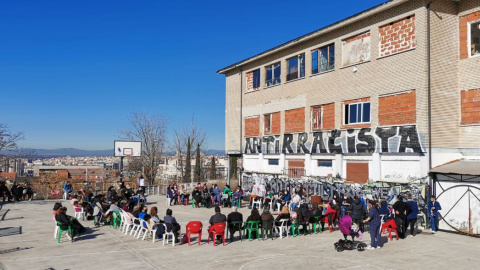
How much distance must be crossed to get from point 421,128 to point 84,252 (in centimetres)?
1608

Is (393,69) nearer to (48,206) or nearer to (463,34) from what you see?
(463,34)

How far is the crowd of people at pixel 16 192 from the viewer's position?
94.8 ft

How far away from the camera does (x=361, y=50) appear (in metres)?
24.0

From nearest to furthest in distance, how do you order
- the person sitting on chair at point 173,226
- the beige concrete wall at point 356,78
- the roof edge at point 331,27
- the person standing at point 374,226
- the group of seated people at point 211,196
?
the person standing at point 374,226
the person sitting on chair at point 173,226
the beige concrete wall at point 356,78
the roof edge at point 331,27
the group of seated people at point 211,196

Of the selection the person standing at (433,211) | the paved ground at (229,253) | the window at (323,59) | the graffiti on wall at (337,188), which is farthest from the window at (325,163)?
the paved ground at (229,253)

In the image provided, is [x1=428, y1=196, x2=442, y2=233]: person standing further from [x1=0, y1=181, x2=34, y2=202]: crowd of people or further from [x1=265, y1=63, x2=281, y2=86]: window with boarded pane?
[x1=0, y1=181, x2=34, y2=202]: crowd of people

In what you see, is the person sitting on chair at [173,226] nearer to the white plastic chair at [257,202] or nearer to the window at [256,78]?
the white plastic chair at [257,202]

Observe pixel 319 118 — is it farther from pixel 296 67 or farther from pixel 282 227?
pixel 282 227

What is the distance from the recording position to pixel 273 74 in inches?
1276

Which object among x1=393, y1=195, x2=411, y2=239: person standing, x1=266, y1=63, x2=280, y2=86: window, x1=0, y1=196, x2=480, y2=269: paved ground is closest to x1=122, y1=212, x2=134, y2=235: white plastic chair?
x1=0, y1=196, x2=480, y2=269: paved ground

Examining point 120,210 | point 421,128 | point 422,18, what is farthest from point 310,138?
point 120,210

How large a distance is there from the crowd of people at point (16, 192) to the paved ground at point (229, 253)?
13087 mm

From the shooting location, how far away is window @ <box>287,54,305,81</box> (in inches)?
1144

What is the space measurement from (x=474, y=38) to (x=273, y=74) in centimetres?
1550
